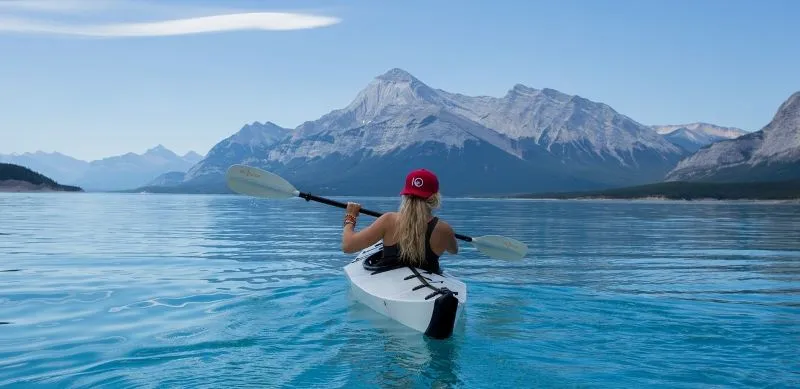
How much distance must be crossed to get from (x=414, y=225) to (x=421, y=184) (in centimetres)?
77

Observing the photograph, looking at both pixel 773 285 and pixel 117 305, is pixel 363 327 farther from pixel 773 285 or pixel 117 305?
pixel 773 285

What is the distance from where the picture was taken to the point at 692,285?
18.3m

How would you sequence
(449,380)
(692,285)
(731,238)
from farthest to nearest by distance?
1. (731,238)
2. (692,285)
3. (449,380)

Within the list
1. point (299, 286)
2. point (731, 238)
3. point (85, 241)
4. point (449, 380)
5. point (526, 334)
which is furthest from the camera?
point (731, 238)

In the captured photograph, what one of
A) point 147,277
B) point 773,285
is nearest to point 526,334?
point 773,285

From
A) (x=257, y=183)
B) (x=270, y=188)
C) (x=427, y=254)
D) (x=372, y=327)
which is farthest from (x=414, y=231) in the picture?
(x=257, y=183)

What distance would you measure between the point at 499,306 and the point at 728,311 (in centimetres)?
470

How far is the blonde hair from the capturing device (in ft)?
36.7

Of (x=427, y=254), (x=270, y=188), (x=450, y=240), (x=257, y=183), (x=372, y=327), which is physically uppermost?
(x=257, y=183)

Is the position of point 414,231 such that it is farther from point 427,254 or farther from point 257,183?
point 257,183

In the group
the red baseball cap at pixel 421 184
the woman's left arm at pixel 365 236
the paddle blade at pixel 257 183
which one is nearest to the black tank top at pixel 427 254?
the woman's left arm at pixel 365 236

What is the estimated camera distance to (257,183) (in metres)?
16.7

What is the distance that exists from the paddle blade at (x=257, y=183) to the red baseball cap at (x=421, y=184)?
6122 millimetres

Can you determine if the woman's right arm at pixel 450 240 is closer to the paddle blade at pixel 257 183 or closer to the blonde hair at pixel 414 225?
the blonde hair at pixel 414 225
